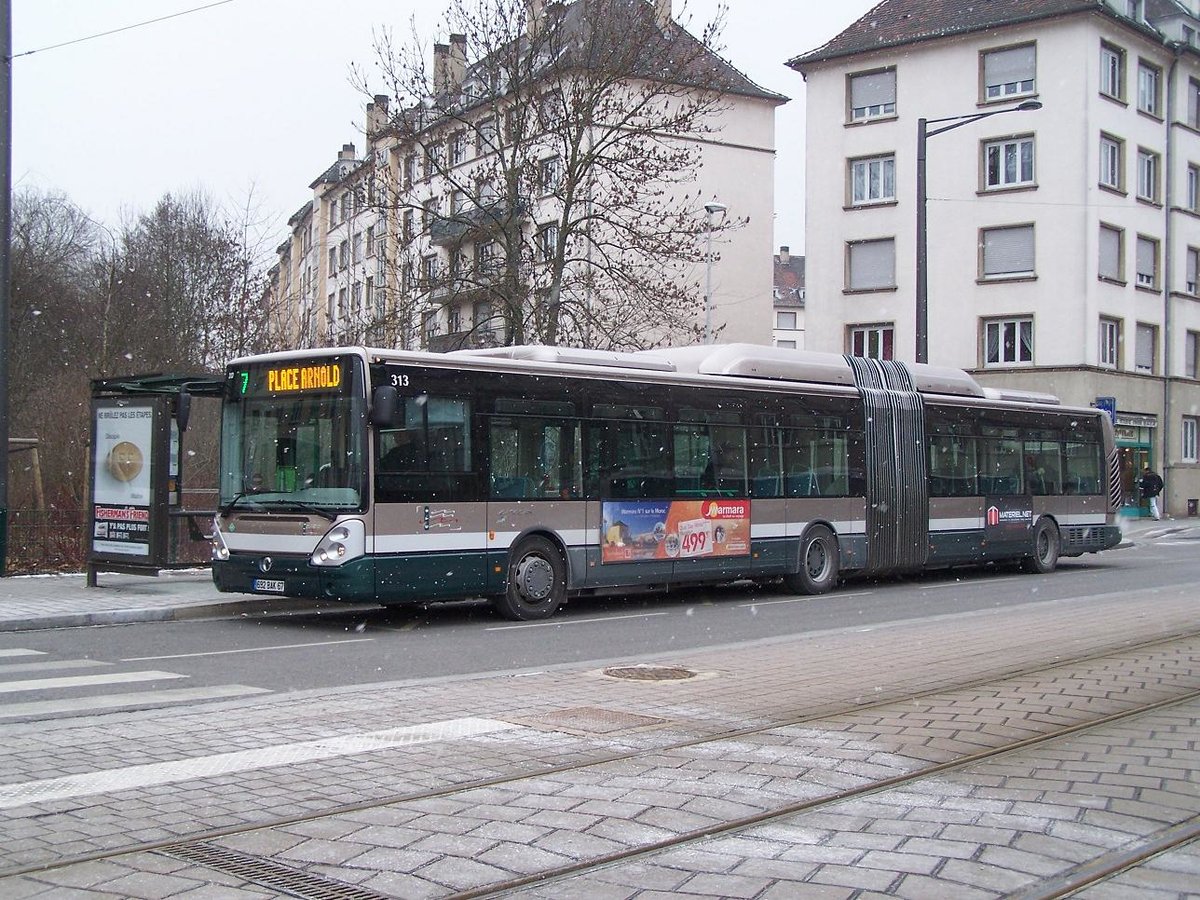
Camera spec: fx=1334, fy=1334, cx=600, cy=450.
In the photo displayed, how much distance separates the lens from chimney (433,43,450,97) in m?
25.1

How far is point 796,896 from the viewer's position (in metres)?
4.82

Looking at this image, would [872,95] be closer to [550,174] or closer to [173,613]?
[550,174]

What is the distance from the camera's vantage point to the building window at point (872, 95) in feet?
154

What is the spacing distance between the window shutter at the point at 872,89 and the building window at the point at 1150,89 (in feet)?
27.2

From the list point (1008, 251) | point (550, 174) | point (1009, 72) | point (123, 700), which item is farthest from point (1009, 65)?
point (123, 700)

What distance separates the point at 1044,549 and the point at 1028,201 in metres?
22.6

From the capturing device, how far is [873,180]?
46.8 meters

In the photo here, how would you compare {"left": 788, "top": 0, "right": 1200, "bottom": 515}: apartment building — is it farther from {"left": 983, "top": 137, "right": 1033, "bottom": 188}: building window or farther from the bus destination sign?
the bus destination sign

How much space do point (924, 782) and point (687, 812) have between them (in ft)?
4.66

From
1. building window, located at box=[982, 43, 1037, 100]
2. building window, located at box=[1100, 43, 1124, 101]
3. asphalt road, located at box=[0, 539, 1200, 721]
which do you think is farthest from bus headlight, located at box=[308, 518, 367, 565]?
building window, located at box=[1100, 43, 1124, 101]

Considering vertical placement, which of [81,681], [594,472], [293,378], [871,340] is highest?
[871,340]

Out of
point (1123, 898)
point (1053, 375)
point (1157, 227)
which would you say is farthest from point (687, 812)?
point (1157, 227)

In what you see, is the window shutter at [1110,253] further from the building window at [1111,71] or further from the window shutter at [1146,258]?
the building window at [1111,71]

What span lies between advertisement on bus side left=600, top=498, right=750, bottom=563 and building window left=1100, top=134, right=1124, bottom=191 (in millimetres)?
30635
